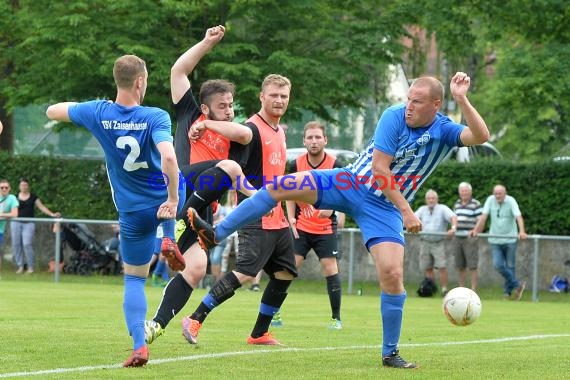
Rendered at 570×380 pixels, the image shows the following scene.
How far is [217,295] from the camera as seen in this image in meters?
9.80

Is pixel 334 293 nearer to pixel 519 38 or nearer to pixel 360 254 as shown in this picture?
pixel 360 254

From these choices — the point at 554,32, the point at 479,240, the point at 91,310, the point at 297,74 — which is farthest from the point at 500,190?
the point at 91,310

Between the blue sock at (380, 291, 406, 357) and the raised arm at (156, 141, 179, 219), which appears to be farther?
the blue sock at (380, 291, 406, 357)

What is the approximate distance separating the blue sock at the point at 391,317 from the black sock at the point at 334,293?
4257mm

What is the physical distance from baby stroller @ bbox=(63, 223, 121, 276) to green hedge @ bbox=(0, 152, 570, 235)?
2.70 m

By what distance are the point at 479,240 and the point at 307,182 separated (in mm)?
15106

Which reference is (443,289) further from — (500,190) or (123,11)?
(123,11)

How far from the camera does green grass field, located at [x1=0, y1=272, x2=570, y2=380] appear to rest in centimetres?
781

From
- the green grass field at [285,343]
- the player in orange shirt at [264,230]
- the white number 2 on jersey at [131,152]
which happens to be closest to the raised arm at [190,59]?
the player in orange shirt at [264,230]

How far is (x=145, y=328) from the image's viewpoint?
8281mm

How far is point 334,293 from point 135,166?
5.42m

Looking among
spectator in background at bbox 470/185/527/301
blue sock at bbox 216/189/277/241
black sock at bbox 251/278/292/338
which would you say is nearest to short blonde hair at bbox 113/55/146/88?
blue sock at bbox 216/189/277/241

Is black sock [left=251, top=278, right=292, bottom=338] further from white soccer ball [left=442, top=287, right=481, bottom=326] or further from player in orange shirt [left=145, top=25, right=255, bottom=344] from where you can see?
white soccer ball [left=442, top=287, right=481, bottom=326]

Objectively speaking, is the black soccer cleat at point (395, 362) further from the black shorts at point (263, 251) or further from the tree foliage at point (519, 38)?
the tree foliage at point (519, 38)
